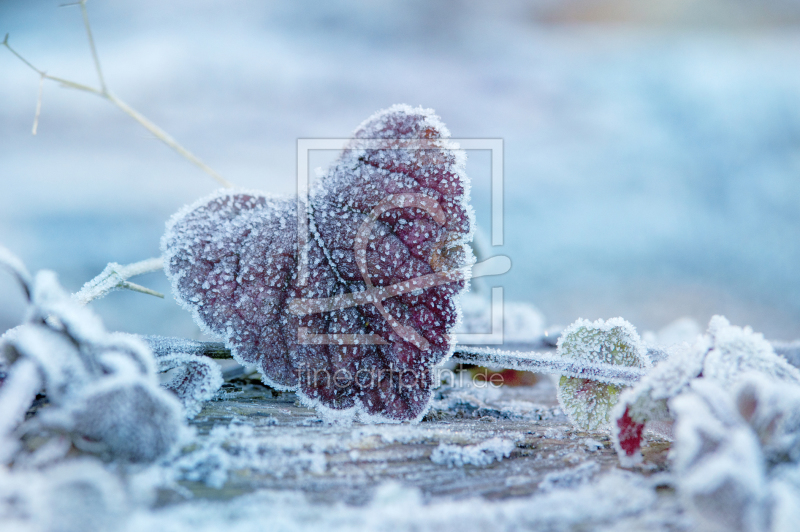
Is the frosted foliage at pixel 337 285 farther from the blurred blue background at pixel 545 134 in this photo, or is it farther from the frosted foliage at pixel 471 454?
the blurred blue background at pixel 545 134

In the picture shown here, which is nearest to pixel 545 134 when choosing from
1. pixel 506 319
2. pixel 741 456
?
pixel 506 319

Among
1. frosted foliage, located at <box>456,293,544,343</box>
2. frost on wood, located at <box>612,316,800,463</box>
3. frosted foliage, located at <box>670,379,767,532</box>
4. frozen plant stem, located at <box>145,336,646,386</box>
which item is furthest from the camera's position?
frosted foliage, located at <box>456,293,544,343</box>

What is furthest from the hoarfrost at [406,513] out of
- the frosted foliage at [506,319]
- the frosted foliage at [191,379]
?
the frosted foliage at [506,319]

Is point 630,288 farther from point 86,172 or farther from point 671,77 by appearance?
point 86,172

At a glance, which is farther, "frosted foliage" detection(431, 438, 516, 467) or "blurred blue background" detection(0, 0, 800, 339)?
"blurred blue background" detection(0, 0, 800, 339)

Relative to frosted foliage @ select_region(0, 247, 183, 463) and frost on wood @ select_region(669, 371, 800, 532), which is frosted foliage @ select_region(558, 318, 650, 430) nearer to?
frost on wood @ select_region(669, 371, 800, 532)

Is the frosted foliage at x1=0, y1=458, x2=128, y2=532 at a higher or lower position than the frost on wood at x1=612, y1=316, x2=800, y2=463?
lower

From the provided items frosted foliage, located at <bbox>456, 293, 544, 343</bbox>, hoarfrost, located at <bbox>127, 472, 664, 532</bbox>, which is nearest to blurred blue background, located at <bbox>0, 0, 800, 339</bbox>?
frosted foliage, located at <bbox>456, 293, 544, 343</bbox>
